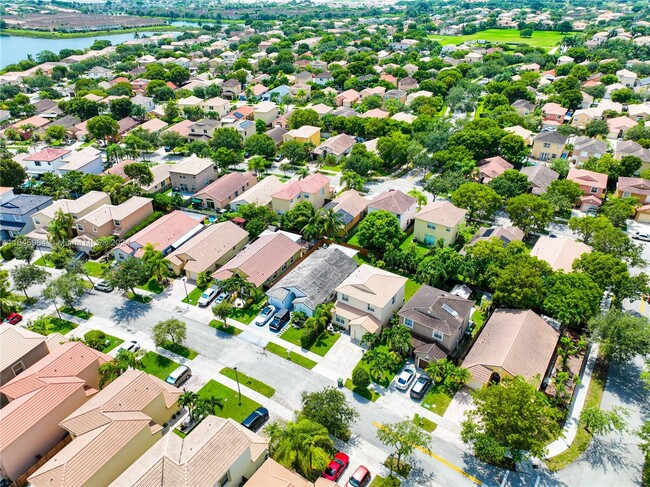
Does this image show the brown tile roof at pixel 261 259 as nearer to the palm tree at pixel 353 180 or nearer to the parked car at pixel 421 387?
the palm tree at pixel 353 180

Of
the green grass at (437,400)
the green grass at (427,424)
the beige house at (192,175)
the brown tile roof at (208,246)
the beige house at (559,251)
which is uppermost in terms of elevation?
the beige house at (192,175)

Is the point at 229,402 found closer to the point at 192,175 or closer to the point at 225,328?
the point at 225,328

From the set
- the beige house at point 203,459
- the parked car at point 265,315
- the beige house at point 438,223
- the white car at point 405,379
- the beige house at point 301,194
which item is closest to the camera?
the beige house at point 203,459

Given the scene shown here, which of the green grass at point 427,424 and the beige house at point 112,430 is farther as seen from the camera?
the green grass at point 427,424

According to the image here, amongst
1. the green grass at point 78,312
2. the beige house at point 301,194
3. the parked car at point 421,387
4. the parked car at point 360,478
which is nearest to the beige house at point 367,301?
the parked car at point 421,387

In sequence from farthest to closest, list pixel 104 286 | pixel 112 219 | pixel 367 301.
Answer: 1. pixel 112 219
2. pixel 104 286
3. pixel 367 301

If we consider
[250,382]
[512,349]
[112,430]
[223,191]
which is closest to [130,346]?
[250,382]
